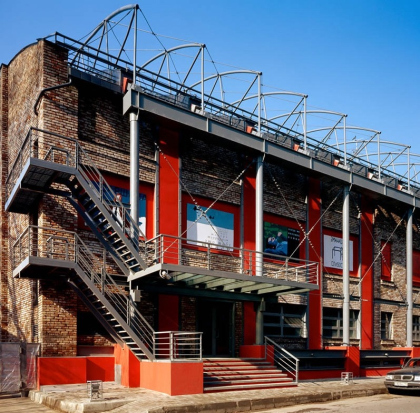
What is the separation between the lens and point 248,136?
21484 mm

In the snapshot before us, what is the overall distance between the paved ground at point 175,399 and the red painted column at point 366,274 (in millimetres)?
8816

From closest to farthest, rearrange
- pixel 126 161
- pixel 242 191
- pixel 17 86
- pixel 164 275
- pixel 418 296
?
pixel 164 275, pixel 126 161, pixel 17 86, pixel 242 191, pixel 418 296

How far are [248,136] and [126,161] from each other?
4990 mm

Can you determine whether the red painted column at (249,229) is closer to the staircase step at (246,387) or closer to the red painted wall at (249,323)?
the red painted wall at (249,323)

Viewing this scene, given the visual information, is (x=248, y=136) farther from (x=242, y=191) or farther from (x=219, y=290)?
(x=219, y=290)

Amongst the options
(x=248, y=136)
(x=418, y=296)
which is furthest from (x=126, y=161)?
(x=418, y=296)

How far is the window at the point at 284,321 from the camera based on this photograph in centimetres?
2242

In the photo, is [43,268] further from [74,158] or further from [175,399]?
[175,399]

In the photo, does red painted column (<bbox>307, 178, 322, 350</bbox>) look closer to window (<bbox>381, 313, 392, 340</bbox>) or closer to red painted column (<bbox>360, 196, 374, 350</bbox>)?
red painted column (<bbox>360, 196, 374, 350</bbox>)

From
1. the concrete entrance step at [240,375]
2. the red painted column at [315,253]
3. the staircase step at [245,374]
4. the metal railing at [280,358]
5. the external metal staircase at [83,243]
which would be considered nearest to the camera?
the external metal staircase at [83,243]

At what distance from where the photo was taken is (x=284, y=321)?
910 inches

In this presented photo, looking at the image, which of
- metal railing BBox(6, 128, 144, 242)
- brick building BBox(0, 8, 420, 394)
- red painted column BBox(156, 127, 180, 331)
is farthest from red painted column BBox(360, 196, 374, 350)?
metal railing BBox(6, 128, 144, 242)

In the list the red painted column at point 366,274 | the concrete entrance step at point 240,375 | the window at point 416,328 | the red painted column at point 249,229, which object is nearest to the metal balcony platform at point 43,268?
the concrete entrance step at point 240,375

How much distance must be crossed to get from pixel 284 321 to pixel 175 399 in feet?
31.1
